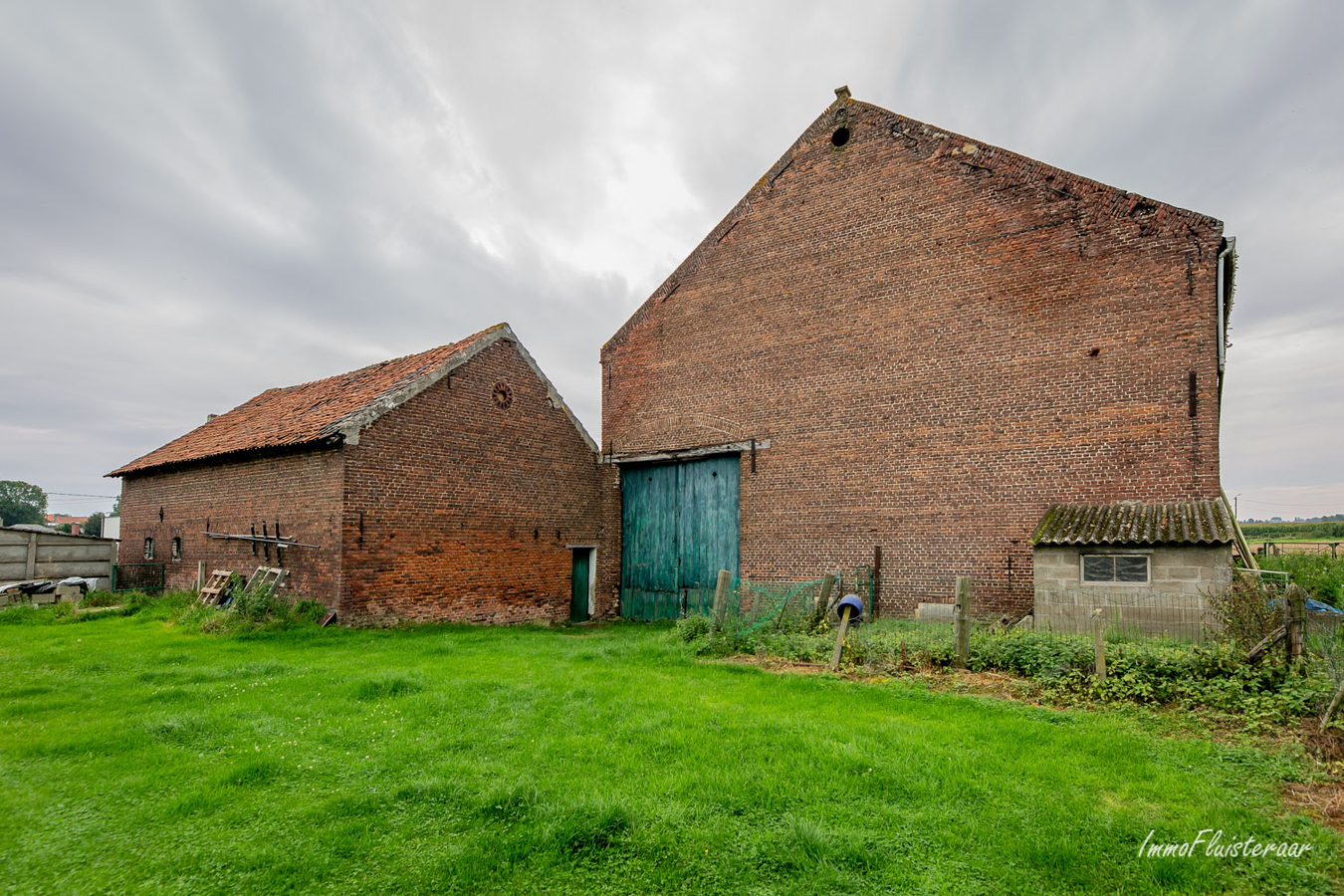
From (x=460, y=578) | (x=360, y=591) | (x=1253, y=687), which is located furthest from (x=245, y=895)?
(x=460, y=578)

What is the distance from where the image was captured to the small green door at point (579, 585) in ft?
58.0

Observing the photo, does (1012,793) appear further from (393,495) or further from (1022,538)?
(393,495)

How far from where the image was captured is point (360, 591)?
13188mm

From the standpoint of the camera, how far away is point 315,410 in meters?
16.1

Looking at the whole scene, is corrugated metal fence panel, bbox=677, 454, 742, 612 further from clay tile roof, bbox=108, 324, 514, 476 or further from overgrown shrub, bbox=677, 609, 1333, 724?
clay tile roof, bbox=108, 324, 514, 476

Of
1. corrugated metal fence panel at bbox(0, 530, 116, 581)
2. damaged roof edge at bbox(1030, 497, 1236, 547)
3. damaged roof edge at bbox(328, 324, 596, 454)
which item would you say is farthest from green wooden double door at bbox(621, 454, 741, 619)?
corrugated metal fence panel at bbox(0, 530, 116, 581)

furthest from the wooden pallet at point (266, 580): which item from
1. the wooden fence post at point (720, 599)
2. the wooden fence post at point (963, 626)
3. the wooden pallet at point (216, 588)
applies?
the wooden fence post at point (963, 626)

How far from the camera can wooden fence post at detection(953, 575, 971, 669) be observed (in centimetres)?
901

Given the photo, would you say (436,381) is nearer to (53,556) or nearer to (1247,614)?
(53,556)

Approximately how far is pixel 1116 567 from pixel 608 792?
9428 mm

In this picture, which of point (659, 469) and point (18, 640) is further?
point (659, 469)

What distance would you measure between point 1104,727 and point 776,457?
9.33m

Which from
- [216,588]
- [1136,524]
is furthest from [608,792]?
[216,588]

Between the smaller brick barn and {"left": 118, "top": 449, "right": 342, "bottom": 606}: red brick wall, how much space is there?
1.9 inches
